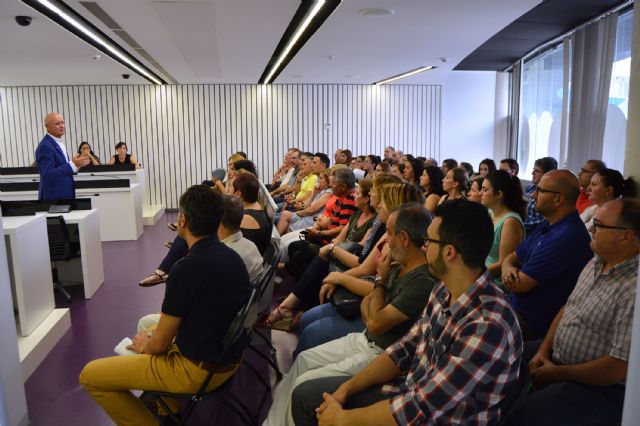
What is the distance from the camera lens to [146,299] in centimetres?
509

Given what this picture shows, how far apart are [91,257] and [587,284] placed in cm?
482

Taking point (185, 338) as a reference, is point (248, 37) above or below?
above

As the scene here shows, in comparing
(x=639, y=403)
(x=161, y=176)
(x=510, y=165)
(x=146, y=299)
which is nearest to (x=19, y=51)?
(x=146, y=299)

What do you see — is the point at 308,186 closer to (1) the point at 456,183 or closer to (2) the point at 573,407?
(1) the point at 456,183

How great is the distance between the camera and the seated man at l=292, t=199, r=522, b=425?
1519 millimetres

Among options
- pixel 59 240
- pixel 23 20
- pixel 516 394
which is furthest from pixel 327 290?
pixel 23 20

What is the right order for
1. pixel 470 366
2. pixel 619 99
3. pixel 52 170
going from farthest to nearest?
pixel 619 99
pixel 52 170
pixel 470 366

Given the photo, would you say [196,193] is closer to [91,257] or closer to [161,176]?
[91,257]

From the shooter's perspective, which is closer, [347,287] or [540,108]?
[347,287]

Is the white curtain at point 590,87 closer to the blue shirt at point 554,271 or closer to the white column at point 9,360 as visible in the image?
the blue shirt at point 554,271

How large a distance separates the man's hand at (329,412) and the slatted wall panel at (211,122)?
1099 centimetres

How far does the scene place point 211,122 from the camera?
487 inches

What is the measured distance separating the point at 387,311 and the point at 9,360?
2139 millimetres

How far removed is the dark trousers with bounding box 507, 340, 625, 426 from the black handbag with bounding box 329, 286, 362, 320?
116 cm
